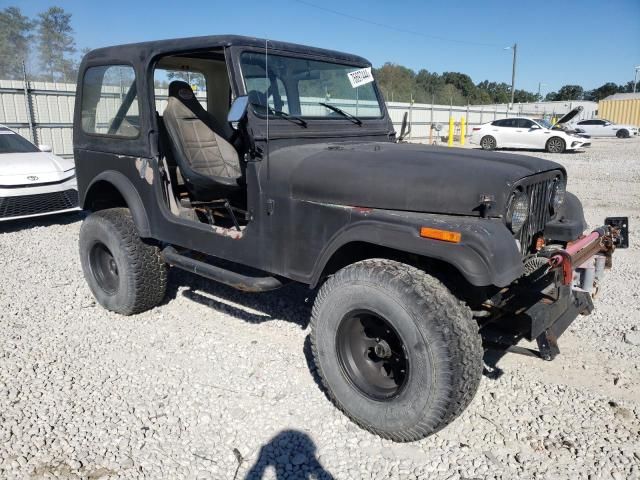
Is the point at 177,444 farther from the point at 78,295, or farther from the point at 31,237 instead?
the point at 31,237

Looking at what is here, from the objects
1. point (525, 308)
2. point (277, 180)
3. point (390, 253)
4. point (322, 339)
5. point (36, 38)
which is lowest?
point (322, 339)

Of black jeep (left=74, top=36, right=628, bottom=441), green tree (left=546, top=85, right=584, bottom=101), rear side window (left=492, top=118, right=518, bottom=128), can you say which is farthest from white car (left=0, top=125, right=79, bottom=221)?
green tree (left=546, top=85, right=584, bottom=101)

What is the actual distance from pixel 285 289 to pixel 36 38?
2007cm

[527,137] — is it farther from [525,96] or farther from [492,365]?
[525,96]

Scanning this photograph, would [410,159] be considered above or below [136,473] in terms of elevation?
above

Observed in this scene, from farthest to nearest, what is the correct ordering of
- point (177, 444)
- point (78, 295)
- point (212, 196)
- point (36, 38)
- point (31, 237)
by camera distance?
point (36, 38)
point (31, 237)
point (78, 295)
point (212, 196)
point (177, 444)

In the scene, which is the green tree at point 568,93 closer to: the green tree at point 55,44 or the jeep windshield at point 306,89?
the green tree at point 55,44

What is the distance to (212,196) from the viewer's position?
156 inches

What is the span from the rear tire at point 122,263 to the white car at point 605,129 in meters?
30.4

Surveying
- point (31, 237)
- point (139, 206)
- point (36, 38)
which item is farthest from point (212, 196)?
point (36, 38)

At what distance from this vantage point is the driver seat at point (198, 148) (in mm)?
3824

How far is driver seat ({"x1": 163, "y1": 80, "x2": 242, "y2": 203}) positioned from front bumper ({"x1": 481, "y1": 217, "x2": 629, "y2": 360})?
1976 mm

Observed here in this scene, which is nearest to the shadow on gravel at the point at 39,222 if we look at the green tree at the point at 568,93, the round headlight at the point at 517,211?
the round headlight at the point at 517,211

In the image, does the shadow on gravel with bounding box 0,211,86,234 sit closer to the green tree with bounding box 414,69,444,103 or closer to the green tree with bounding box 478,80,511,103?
the green tree with bounding box 414,69,444,103
